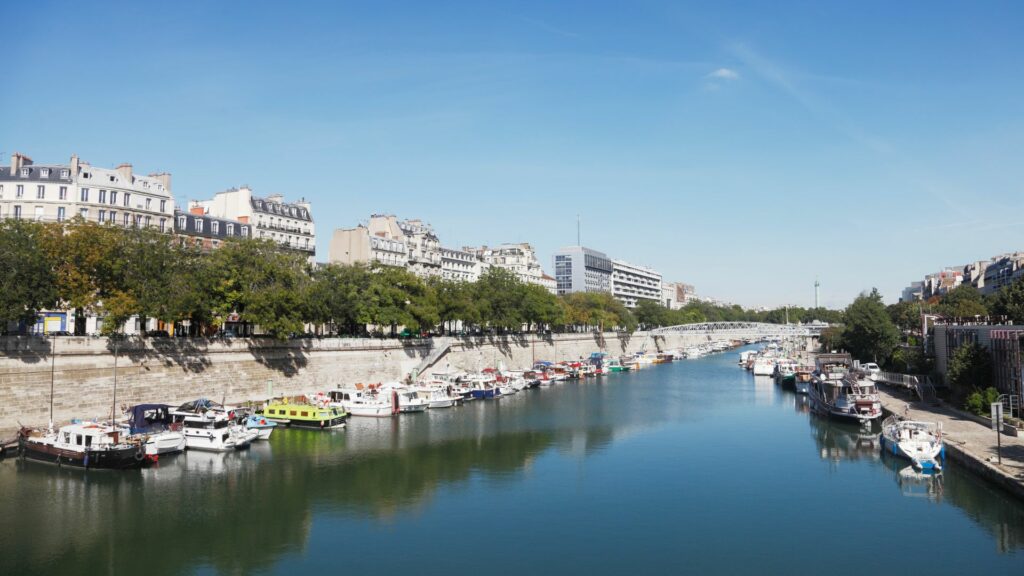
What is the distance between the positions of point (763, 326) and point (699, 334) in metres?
13.1

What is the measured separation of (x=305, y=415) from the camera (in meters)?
46.6

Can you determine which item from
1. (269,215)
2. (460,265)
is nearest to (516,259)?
(460,265)

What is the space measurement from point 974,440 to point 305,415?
38101mm

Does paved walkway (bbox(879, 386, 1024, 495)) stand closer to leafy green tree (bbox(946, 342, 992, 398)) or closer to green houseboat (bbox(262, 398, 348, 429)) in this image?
leafy green tree (bbox(946, 342, 992, 398))

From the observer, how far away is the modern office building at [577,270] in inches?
7215

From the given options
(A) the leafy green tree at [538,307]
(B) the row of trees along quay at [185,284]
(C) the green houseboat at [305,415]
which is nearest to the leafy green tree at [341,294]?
(B) the row of trees along quay at [185,284]

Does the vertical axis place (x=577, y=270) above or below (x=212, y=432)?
above

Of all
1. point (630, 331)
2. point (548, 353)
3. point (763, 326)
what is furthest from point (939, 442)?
point (763, 326)

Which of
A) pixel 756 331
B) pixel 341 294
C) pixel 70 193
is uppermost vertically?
pixel 70 193

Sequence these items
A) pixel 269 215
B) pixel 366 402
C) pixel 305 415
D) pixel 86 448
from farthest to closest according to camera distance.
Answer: pixel 269 215
pixel 366 402
pixel 305 415
pixel 86 448

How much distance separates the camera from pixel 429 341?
73.9 m

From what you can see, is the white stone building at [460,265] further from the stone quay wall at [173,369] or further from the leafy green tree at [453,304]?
the stone quay wall at [173,369]

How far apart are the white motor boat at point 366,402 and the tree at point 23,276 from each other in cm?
1923

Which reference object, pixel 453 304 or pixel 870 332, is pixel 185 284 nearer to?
pixel 453 304
